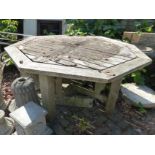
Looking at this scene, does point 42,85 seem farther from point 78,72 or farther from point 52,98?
point 78,72

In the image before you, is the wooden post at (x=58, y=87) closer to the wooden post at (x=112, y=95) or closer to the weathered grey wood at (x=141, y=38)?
the wooden post at (x=112, y=95)

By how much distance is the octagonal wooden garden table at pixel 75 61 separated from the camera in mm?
3029

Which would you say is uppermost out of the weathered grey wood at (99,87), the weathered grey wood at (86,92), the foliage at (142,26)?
the foliage at (142,26)

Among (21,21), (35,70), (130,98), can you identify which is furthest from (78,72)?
(21,21)

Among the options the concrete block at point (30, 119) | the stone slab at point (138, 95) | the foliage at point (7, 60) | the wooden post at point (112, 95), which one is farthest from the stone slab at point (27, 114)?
the foliage at point (7, 60)

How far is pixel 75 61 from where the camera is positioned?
3314 millimetres

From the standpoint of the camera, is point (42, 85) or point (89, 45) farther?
point (89, 45)

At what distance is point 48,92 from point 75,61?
55cm

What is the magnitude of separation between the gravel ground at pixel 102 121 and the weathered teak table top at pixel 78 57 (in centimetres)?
94

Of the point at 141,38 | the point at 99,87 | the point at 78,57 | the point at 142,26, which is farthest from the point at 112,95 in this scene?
the point at 142,26

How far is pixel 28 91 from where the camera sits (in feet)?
11.3

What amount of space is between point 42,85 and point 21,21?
20.9ft

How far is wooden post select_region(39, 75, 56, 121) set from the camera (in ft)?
11.0

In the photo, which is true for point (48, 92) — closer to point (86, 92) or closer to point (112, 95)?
point (86, 92)
